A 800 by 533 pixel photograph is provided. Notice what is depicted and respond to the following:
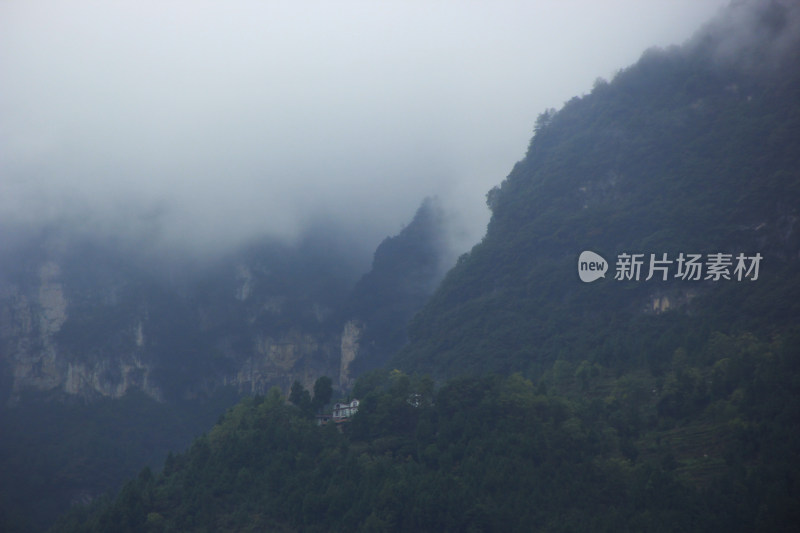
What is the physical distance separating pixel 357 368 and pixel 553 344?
75.0 ft

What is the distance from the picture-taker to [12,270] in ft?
272

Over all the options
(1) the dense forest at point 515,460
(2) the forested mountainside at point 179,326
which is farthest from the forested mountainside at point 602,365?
(2) the forested mountainside at point 179,326

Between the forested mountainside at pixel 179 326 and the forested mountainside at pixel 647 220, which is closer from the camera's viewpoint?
the forested mountainside at pixel 647 220

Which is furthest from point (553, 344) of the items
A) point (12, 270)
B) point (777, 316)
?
point (12, 270)

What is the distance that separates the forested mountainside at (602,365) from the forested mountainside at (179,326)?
11080 mm

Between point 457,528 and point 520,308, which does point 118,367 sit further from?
point 457,528
